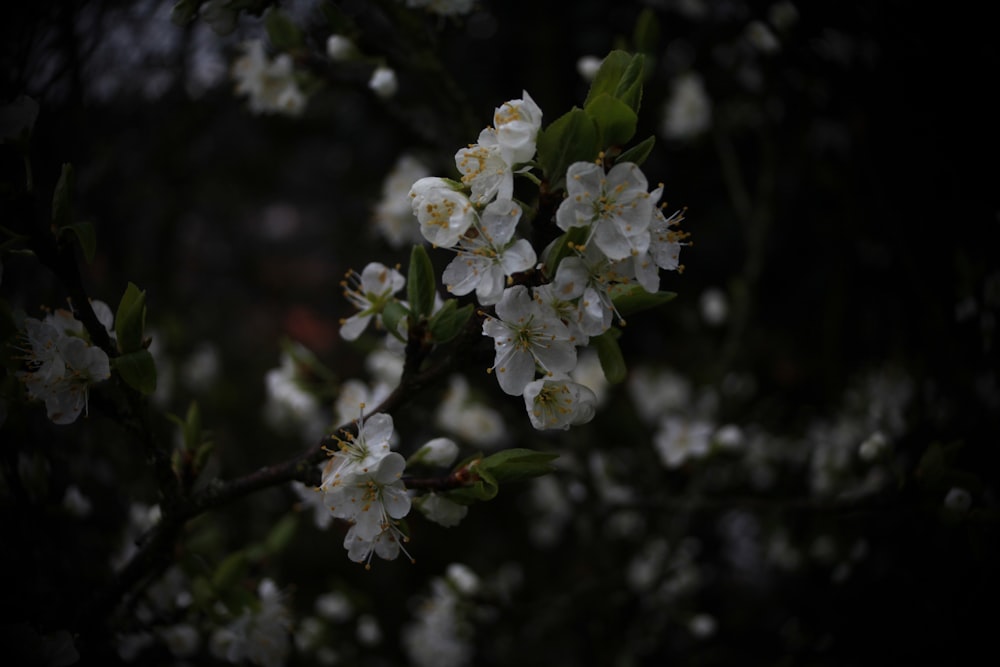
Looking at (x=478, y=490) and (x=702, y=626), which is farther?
(x=702, y=626)

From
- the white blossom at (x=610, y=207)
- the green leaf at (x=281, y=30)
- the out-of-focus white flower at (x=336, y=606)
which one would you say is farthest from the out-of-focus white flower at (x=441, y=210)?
the out-of-focus white flower at (x=336, y=606)

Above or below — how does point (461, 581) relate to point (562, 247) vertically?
below

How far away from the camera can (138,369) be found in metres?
0.81

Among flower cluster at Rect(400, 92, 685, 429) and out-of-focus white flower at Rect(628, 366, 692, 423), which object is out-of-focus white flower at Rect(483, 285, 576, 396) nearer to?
flower cluster at Rect(400, 92, 685, 429)

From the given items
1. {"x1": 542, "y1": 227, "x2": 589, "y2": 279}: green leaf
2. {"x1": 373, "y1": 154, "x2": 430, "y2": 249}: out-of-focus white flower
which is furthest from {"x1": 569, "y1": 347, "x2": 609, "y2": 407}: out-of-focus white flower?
{"x1": 542, "y1": 227, "x2": 589, "y2": 279}: green leaf

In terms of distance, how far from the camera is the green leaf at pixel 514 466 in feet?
2.57

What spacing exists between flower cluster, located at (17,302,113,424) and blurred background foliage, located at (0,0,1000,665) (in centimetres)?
24

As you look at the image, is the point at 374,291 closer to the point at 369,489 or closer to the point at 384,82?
the point at 369,489

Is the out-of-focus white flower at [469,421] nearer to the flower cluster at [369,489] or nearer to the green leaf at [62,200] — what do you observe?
the flower cluster at [369,489]

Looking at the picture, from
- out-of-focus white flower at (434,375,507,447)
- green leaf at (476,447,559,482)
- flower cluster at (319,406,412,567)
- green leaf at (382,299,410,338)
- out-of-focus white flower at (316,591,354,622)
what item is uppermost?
green leaf at (382,299,410,338)

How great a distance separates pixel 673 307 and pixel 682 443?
0.92 meters

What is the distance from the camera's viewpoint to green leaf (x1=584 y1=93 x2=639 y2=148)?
0.70 m

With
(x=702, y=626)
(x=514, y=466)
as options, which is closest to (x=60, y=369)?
(x=514, y=466)

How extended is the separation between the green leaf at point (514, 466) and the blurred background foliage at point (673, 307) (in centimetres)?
15
